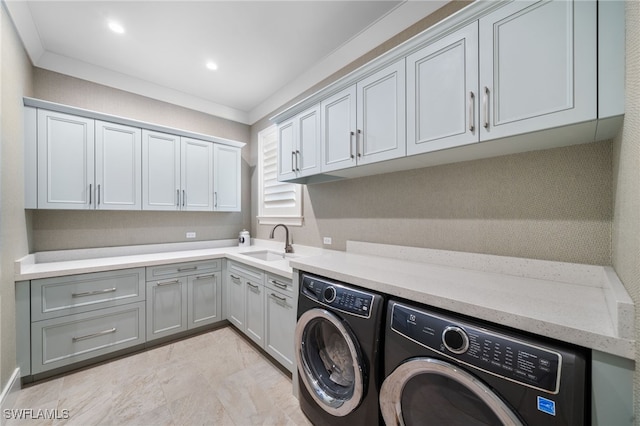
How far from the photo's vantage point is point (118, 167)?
255cm

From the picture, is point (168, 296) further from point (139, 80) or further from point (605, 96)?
point (605, 96)

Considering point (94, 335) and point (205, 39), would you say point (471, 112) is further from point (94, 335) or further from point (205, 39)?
point (94, 335)

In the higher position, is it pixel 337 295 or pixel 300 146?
pixel 300 146

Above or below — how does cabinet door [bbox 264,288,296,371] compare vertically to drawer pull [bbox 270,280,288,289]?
below

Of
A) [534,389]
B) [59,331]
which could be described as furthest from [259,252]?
[534,389]

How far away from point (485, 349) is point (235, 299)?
2426mm

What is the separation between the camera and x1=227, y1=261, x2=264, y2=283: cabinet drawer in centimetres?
Answer: 229

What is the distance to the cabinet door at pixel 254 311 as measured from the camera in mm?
2250

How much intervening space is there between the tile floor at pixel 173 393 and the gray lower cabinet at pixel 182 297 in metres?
0.28

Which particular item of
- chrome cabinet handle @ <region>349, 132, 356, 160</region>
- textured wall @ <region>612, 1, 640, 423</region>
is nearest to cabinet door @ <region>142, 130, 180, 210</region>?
chrome cabinet handle @ <region>349, 132, 356, 160</region>

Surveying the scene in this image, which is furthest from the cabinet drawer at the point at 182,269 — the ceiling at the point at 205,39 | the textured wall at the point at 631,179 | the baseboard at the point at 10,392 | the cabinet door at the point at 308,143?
the textured wall at the point at 631,179

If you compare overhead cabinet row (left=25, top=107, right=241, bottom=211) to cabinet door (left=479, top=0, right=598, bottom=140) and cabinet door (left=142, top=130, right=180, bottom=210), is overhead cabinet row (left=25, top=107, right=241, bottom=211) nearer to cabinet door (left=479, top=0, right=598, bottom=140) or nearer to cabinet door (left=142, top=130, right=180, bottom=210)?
cabinet door (left=142, top=130, right=180, bottom=210)

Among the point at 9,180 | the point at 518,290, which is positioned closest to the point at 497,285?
the point at 518,290

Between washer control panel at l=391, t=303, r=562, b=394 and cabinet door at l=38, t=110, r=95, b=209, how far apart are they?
2.98 m
